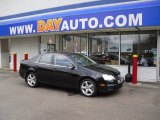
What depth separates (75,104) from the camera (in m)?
6.91

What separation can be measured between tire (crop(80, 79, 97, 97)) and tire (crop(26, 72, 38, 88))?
7.58 feet

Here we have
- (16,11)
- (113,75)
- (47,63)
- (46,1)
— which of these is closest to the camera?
(113,75)

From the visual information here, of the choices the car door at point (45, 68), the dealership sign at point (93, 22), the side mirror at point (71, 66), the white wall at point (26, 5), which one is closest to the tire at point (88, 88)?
the side mirror at point (71, 66)

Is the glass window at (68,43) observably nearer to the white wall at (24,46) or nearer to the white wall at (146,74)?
the white wall at (24,46)

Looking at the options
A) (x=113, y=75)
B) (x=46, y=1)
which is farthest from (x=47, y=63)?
(x=46, y=1)

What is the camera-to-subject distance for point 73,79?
323 inches

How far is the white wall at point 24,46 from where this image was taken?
50.3 ft

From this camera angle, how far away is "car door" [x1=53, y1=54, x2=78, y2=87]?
8219 mm

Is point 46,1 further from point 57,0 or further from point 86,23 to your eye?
point 86,23

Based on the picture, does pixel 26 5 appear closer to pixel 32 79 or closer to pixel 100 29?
pixel 100 29

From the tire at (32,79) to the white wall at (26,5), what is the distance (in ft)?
17.4

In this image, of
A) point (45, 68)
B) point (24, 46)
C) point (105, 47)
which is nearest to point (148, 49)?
point (105, 47)

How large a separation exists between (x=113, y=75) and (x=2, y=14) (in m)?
12.0

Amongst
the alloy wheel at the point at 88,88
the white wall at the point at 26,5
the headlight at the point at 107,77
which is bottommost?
the alloy wheel at the point at 88,88
